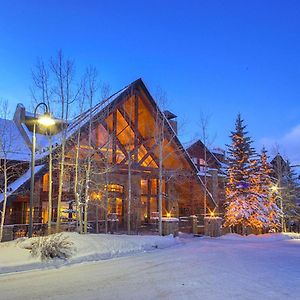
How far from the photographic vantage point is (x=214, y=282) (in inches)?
345

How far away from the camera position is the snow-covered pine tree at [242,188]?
96.1ft

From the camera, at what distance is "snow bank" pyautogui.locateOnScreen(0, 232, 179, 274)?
10469 mm

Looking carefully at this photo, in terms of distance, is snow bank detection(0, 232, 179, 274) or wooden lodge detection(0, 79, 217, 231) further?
wooden lodge detection(0, 79, 217, 231)

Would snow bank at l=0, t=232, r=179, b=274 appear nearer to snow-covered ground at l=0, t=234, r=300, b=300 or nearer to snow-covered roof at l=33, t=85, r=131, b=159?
snow-covered ground at l=0, t=234, r=300, b=300

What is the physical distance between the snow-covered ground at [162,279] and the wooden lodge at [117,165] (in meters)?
9.42

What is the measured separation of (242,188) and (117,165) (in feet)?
36.1

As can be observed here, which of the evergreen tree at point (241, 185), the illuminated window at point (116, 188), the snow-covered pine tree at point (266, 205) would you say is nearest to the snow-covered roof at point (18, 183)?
the illuminated window at point (116, 188)

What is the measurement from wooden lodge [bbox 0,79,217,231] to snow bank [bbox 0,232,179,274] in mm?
5936

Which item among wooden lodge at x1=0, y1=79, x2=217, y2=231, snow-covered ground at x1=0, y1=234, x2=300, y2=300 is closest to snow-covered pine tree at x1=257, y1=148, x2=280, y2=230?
wooden lodge at x1=0, y1=79, x2=217, y2=231

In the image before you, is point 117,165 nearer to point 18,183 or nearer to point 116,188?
point 116,188

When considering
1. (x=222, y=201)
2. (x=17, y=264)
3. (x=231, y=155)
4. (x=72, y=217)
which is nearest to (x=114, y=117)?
(x=72, y=217)

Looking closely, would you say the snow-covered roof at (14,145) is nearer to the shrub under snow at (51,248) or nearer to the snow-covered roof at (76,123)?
the snow-covered roof at (76,123)

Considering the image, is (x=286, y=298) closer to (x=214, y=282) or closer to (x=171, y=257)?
(x=214, y=282)

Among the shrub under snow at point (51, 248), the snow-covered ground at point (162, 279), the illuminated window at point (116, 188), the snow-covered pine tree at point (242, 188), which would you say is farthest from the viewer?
the snow-covered pine tree at point (242, 188)
